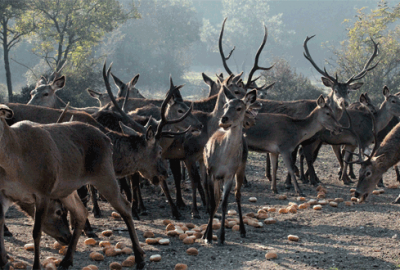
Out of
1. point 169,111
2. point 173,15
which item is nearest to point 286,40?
point 173,15

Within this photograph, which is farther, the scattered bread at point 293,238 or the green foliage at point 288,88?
the green foliage at point 288,88

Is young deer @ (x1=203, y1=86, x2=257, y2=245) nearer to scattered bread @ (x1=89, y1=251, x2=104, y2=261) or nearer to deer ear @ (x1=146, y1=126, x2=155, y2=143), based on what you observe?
deer ear @ (x1=146, y1=126, x2=155, y2=143)

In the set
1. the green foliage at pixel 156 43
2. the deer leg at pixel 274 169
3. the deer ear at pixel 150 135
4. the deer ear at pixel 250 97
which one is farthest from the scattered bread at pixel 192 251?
the green foliage at pixel 156 43

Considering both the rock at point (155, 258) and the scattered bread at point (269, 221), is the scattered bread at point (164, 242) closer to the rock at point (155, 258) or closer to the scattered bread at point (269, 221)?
the rock at point (155, 258)

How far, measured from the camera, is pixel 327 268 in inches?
222

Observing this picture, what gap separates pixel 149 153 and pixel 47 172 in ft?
6.89

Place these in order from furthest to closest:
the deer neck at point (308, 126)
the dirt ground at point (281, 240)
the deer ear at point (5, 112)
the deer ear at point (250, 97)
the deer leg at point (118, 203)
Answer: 1. the deer neck at point (308, 126)
2. the deer ear at point (250, 97)
3. the dirt ground at point (281, 240)
4. the deer leg at point (118, 203)
5. the deer ear at point (5, 112)

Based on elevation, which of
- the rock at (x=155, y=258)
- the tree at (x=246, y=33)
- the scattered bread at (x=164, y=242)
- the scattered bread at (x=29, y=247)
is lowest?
the scattered bread at (x=29, y=247)

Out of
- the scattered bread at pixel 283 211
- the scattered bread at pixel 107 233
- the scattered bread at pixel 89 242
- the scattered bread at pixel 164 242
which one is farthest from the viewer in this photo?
the scattered bread at pixel 283 211

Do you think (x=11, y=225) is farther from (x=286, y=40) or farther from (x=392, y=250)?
(x=286, y=40)

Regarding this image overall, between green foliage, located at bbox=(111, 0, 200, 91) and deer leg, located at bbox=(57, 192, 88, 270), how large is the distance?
49827mm

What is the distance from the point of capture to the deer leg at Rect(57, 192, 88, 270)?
5406mm

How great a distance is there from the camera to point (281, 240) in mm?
6840

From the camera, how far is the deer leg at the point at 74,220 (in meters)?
5.41
